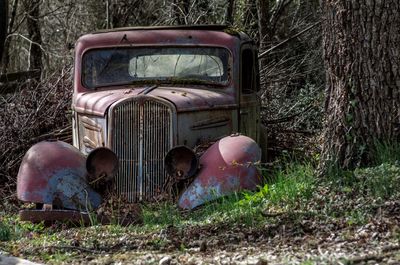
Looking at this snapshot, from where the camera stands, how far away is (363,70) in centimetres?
755

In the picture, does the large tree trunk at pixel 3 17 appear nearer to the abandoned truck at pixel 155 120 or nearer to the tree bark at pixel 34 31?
the abandoned truck at pixel 155 120

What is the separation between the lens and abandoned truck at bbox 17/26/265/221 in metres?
8.53

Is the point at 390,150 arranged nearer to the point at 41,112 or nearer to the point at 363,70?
the point at 363,70

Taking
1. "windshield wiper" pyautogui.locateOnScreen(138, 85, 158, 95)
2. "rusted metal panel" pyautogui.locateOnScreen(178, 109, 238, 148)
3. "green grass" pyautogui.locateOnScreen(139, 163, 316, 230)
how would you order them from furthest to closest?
"windshield wiper" pyautogui.locateOnScreen(138, 85, 158, 95)
"rusted metal panel" pyautogui.locateOnScreen(178, 109, 238, 148)
"green grass" pyautogui.locateOnScreen(139, 163, 316, 230)

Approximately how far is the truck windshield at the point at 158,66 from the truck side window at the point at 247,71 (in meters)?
0.35

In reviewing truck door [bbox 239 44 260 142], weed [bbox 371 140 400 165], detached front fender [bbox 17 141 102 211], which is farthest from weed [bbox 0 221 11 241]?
weed [bbox 371 140 400 165]

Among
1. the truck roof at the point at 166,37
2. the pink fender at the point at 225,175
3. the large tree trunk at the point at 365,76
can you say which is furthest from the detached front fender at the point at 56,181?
the large tree trunk at the point at 365,76

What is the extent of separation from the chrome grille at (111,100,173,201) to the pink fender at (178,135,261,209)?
1.63ft

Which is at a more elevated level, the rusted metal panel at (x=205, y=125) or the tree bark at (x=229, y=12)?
the tree bark at (x=229, y=12)

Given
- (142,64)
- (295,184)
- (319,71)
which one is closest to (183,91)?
(142,64)

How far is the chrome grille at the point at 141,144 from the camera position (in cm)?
881

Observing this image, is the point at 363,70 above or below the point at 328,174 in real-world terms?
above

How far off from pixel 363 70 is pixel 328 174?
3.16 feet

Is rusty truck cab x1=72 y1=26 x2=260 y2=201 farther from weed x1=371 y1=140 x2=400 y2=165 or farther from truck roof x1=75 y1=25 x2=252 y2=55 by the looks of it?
weed x1=371 y1=140 x2=400 y2=165
